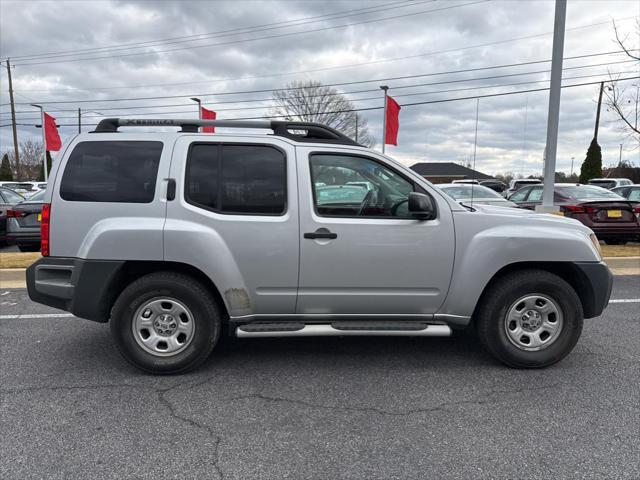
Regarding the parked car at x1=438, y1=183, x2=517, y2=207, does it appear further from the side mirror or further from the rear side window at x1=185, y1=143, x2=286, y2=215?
the rear side window at x1=185, y1=143, x2=286, y2=215

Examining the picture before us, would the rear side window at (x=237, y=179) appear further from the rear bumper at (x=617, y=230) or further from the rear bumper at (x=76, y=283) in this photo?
the rear bumper at (x=617, y=230)

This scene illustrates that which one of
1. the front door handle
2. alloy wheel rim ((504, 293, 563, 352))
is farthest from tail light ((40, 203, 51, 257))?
alloy wheel rim ((504, 293, 563, 352))

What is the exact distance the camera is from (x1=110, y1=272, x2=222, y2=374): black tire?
11.7 ft

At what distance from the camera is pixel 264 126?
12.9ft

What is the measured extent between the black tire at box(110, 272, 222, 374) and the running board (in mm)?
290

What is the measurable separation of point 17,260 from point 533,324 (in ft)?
25.5

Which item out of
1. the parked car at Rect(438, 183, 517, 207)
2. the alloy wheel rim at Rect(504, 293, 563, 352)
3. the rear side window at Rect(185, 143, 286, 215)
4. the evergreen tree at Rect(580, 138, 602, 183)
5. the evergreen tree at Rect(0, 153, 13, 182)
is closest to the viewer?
the rear side window at Rect(185, 143, 286, 215)

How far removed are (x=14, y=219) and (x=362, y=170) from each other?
8.26 meters

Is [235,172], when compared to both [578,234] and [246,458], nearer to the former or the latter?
[246,458]

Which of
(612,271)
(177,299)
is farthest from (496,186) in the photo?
(177,299)

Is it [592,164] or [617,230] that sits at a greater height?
[592,164]

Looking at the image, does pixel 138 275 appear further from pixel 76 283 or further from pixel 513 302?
pixel 513 302

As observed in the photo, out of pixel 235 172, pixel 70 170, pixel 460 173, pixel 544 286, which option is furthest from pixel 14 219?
pixel 460 173

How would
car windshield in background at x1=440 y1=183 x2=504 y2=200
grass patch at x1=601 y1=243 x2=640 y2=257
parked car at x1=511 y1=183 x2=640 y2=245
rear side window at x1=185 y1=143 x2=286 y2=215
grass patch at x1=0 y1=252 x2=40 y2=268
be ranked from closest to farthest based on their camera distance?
rear side window at x1=185 y1=143 x2=286 y2=215 → grass patch at x1=0 y1=252 x2=40 y2=268 → grass patch at x1=601 y1=243 x2=640 y2=257 → parked car at x1=511 y1=183 x2=640 y2=245 → car windshield in background at x1=440 y1=183 x2=504 y2=200
